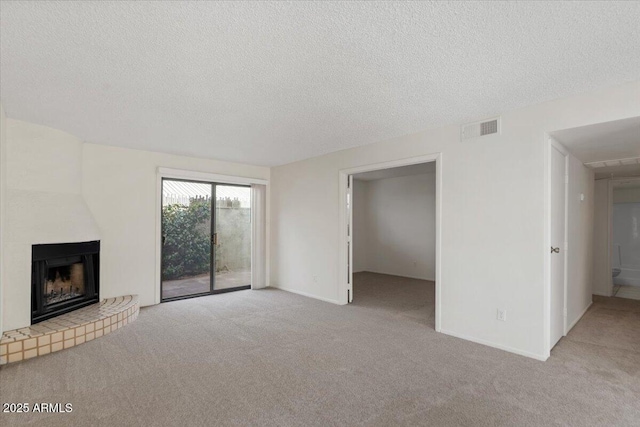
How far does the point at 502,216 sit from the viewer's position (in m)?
3.17

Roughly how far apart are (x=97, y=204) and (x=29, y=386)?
248cm

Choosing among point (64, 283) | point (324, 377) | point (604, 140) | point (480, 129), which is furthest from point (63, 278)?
point (604, 140)

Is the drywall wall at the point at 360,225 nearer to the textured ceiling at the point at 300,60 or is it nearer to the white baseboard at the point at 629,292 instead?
the textured ceiling at the point at 300,60

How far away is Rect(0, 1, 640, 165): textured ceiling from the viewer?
167 cm

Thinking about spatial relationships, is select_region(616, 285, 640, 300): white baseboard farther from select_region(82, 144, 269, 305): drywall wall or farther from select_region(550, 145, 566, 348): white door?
select_region(82, 144, 269, 305): drywall wall

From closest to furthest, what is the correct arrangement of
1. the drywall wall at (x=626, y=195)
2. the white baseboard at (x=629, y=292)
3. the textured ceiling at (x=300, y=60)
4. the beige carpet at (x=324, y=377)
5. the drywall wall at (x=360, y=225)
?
the textured ceiling at (x=300, y=60), the beige carpet at (x=324, y=377), the white baseboard at (x=629, y=292), the drywall wall at (x=626, y=195), the drywall wall at (x=360, y=225)

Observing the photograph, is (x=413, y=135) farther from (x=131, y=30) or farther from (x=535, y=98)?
(x=131, y=30)

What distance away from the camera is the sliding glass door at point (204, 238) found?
5.12 meters

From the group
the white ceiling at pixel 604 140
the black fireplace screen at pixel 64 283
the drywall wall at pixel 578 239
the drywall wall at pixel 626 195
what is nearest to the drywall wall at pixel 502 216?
the white ceiling at pixel 604 140

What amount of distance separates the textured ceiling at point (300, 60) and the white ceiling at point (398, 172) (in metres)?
2.58

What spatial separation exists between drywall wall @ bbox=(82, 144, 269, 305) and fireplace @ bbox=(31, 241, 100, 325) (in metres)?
0.25

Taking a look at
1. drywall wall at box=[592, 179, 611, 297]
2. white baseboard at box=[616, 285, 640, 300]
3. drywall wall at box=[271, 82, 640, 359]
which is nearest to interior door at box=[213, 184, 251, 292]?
drywall wall at box=[271, 82, 640, 359]

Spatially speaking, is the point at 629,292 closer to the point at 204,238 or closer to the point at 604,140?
the point at 604,140

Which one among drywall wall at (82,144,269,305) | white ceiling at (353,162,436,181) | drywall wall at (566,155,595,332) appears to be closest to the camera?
drywall wall at (566,155,595,332)
